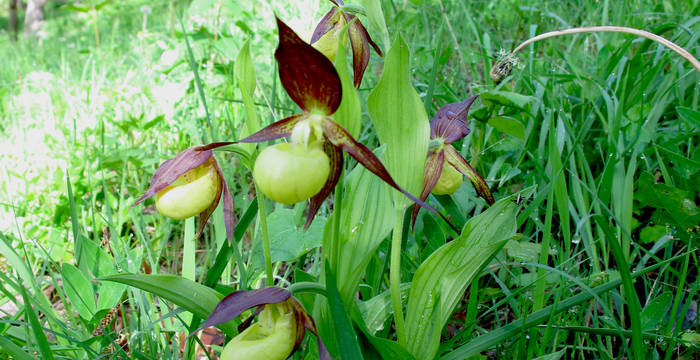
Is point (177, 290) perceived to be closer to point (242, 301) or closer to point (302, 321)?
point (242, 301)

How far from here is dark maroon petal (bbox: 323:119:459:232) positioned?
76cm

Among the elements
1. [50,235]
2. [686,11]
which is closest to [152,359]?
[50,235]

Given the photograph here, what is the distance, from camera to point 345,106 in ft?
2.75

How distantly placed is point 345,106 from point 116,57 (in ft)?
11.9

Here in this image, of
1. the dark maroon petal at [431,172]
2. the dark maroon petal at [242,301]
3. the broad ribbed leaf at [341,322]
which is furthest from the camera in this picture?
the dark maroon petal at [431,172]

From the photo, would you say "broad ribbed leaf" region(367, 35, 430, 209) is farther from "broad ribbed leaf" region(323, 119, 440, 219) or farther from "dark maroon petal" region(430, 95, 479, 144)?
"dark maroon petal" region(430, 95, 479, 144)

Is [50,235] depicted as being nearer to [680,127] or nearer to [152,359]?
[152,359]

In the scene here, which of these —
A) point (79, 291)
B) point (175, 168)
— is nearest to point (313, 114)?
point (175, 168)

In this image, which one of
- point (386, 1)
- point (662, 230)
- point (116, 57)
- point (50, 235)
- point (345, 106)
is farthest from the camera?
point (116, 57)

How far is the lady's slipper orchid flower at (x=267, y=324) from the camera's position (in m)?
0.83

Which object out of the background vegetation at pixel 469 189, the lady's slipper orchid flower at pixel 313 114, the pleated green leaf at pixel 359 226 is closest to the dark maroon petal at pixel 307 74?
the lady's slipper orchid flower at pixel 313 114

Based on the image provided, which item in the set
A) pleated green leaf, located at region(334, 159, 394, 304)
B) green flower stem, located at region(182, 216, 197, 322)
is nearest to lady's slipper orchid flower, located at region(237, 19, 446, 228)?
pleated green leaf, located at region(334, 159, 394, 304)

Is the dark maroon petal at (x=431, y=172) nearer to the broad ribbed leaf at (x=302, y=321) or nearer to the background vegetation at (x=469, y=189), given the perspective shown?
the background vegetation at (x=469, y=189)

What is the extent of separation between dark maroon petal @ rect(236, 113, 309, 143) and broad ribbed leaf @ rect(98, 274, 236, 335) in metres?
0.30
